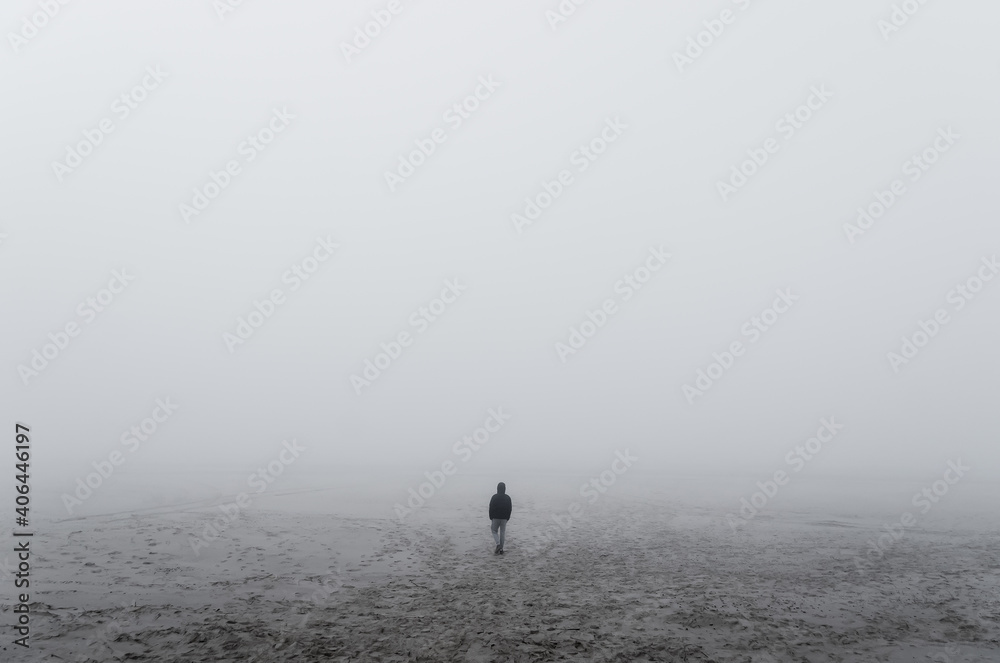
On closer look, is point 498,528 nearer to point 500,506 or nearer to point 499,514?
point 499,514

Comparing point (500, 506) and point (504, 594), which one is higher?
point (500, 506)

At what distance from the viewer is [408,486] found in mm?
54875

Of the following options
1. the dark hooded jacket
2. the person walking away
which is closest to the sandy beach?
the person walking away

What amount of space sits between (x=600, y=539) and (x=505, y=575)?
8.80 m

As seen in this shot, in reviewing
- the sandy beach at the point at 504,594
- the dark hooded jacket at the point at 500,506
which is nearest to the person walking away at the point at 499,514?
the dark hooded jacket at the point at 500,506

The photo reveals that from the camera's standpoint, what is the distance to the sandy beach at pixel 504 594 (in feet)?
38.2

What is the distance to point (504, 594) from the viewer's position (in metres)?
15.4

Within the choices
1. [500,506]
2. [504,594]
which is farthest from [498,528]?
[504,594]

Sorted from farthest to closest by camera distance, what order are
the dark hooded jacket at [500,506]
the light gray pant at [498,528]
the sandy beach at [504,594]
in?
the light gray pant at [498,528] → the dark hooded jacket at [500,506] → the sandy beach at [504,594]

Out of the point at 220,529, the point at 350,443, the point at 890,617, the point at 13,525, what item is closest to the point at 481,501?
the point at 220,529

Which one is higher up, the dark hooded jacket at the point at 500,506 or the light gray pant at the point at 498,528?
the dark hooded jacket at the point at 500,506

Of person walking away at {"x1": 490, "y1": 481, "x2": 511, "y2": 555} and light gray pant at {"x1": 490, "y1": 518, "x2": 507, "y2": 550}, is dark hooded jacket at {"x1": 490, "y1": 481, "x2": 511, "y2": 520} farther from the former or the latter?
light gray pant at {"x1": 490, "y1": 518, "x2": 507, "y2": 550}

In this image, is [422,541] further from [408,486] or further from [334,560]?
[408,486]

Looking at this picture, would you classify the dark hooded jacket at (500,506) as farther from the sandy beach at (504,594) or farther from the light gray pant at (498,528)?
the sandy beach at (504,594)
